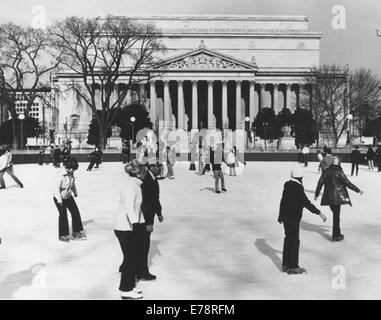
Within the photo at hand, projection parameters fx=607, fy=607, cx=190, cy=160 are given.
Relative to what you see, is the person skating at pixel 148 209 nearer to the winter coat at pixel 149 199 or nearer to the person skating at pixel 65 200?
the winter coat at pixel 149 199

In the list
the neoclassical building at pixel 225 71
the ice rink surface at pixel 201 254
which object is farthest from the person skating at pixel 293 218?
the neoclassical building at pixel 225 71

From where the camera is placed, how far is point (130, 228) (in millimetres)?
7859

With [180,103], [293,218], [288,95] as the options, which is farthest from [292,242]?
[288,95]

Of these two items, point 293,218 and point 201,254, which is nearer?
point 293,218

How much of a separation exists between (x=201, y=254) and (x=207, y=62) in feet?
243

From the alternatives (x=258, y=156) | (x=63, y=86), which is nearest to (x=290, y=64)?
(x=63, y=86)

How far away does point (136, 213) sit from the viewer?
7.90 meters

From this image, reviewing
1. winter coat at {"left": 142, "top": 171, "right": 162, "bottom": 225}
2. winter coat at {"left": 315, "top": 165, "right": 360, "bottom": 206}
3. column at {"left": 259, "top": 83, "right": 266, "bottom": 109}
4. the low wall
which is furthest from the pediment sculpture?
winter coat at {"left": 142, "top": 171, "right": 162, "bottom": 225}

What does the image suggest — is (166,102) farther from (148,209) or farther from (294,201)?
(148,209)

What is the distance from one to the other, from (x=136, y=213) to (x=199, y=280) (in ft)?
5.14

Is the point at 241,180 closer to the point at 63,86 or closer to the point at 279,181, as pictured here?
the point at 279,181

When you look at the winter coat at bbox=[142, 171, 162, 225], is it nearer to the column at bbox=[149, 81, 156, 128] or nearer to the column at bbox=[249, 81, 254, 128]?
the column at bbox=[149, 81, 156, 128]

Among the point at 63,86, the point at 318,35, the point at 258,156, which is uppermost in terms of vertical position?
the point at 318,35

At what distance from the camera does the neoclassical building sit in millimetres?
83312
